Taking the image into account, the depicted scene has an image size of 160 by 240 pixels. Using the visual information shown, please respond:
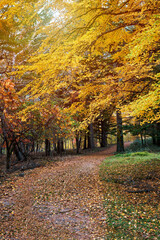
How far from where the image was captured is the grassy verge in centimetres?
339

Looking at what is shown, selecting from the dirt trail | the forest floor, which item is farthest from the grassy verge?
the dirt trail

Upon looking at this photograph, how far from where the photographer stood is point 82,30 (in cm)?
449

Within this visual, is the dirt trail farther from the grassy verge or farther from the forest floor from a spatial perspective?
the grassy verge

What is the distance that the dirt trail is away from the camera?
337 cm

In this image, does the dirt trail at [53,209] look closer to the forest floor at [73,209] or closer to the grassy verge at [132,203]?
the forest floor at [73,209]

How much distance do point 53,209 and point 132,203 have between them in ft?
6.91

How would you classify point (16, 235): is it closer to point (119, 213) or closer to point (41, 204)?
point (41, 204)

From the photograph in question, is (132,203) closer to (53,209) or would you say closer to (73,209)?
(73,209)

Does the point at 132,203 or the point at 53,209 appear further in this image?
the point at 132,203

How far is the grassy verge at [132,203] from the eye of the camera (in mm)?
3388

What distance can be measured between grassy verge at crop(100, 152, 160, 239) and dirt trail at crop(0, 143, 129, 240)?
0.24 meters

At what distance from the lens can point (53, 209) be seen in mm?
4371

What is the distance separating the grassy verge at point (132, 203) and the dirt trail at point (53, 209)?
0.80ft

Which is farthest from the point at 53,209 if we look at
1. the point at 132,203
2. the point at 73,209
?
the point at 132,203
